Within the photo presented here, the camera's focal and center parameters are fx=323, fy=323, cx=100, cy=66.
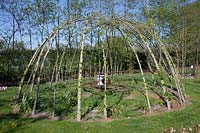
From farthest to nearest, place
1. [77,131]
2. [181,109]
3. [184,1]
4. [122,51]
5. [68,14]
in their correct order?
[184,1] < [68,14] < [122,51] < [181,109] < [77,131]

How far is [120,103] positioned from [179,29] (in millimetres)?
21082

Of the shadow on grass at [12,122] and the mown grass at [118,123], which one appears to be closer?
the mown grass at [118,123]

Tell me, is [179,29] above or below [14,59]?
above

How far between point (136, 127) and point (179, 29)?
23.7m

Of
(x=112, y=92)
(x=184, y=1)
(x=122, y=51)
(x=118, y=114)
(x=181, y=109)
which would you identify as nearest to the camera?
(x=118, y=114)

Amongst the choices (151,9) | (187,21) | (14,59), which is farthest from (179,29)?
(14,59)

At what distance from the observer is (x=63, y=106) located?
12.3 m

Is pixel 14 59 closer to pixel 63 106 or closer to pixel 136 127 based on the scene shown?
pixel 63 106

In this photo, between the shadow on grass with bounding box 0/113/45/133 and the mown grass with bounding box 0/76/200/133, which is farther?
the shadow on grass with bounding box 0/113/45/133

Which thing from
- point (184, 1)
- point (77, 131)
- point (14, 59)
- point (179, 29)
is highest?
point (184, 1)

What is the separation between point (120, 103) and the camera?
491 inches

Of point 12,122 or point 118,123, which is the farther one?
point 12,122

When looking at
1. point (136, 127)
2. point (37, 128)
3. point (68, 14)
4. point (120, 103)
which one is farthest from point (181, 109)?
point (68, 14)

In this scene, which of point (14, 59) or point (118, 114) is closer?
point (118, 114)
